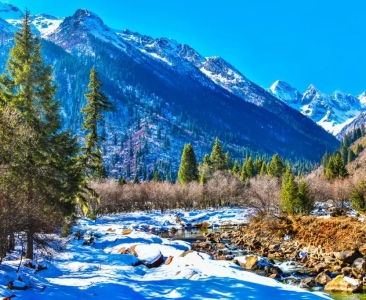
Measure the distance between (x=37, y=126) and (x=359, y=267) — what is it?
2396 cm

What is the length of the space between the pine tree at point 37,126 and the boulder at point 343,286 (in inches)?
661

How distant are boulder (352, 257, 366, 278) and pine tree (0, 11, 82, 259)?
65.5ft

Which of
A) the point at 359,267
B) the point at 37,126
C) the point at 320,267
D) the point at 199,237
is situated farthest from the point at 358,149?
the point at 37,126

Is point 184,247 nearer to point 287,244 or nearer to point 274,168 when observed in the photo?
point 287,244

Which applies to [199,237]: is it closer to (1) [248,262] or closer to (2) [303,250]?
(2) [303,250]

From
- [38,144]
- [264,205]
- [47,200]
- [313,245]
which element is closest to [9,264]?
[47,200]

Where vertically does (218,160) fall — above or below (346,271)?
above

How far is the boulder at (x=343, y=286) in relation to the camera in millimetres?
20812

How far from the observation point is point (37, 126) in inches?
867

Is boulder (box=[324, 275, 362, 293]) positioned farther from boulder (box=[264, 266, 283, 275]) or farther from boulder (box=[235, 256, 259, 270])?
boulder (box=[235, 256, 259, 270])

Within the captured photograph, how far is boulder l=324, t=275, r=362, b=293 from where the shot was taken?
2081 centimetres

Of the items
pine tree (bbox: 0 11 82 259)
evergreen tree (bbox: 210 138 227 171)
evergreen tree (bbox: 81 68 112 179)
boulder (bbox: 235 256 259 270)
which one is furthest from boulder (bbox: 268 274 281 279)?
evergreen tree (bbox: 210 138 227 171)

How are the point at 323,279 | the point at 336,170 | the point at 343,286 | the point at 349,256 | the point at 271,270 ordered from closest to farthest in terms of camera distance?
the point at 343,286, the point at 323,279, the point at 271,270, the point at 349,256, the point at 336,170

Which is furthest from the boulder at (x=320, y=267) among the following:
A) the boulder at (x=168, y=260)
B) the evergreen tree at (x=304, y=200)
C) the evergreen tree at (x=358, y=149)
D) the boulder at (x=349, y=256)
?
the evergreen tree at (x=358, y=149)
